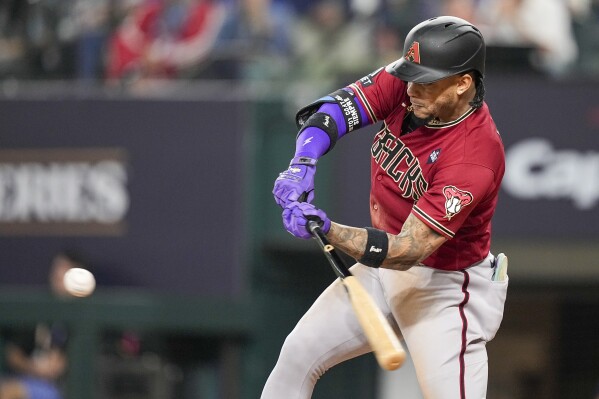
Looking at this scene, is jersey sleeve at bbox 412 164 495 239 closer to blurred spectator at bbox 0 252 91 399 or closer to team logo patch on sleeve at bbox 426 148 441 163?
team logo patch on sleeve at bbox 426 148 441 163

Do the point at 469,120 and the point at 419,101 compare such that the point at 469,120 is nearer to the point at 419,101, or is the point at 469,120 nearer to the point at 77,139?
the point at 419,101

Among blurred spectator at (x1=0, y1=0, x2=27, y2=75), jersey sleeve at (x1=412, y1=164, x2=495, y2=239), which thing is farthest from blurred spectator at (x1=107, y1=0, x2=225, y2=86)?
jersey sleeve at (x1=412, y1=164, x2=495, y2=239)

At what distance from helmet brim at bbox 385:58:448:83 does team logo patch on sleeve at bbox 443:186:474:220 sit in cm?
39

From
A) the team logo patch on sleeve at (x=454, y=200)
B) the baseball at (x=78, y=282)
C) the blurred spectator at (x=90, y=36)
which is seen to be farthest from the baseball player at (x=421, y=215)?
the blurred spectator at (x=90, y=36)

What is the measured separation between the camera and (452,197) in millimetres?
4109

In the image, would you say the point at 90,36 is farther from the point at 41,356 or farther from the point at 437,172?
the point at 437,172

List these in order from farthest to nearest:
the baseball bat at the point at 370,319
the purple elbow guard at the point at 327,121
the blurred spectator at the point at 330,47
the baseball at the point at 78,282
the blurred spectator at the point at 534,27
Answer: the blurred spectator at the point at 330,47, the blurred spectator at the point at 534,27, the baseball at the point at 78,282, the purple elbow guard at the point at 327,121, the baseball bat at the point at 370,319

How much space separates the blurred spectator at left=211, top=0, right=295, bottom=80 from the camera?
8.38m

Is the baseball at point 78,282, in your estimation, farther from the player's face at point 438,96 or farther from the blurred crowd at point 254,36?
the blurred crowd at point 254,36

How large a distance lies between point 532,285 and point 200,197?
2.75 meters

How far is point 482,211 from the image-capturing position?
14.5 ft

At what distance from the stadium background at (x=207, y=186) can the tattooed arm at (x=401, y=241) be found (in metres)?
3.97

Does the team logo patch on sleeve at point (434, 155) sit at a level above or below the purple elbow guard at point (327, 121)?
below

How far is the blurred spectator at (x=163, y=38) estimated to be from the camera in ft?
28.0
